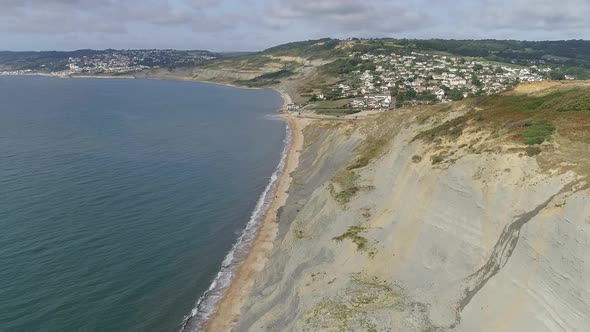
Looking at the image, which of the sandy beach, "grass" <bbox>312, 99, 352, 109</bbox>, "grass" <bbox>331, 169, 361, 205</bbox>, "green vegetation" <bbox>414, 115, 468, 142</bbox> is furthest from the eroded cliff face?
"grass" <bbox>312, 99, 352, 109</bbox>

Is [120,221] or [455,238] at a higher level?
[455,238]

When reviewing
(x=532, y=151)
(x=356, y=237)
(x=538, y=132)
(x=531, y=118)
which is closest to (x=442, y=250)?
(x=356, y=237)

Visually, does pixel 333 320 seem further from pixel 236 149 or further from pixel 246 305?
pixel 236 149

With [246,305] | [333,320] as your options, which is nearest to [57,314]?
[246,305]

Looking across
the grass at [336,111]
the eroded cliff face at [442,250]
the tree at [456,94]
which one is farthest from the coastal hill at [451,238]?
the tree at [456,94]

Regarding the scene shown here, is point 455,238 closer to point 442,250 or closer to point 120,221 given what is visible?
point 442,250

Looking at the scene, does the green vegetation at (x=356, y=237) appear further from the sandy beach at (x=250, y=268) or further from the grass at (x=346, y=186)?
the sandy beach at (x=250, y=268)
